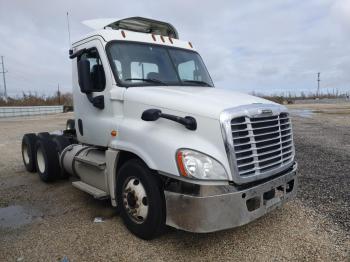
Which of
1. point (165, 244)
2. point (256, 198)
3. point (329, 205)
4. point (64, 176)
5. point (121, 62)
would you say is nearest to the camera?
point (256, 198)

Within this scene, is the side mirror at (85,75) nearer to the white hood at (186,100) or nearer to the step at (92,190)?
the white hood at (186,100)

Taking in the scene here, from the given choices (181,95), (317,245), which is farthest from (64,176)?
(317,245)

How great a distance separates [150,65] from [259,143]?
2028mm

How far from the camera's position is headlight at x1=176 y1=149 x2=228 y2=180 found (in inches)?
130

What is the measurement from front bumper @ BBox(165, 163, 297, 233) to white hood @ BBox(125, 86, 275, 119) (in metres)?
0.86

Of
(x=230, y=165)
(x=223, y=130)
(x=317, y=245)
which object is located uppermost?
(x=223, y=130)

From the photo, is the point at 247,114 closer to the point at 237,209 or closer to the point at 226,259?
the point at 237,209

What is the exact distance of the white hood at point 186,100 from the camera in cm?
356

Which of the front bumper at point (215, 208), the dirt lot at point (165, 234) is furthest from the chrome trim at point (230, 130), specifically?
the dirt lot at point (165, 234)

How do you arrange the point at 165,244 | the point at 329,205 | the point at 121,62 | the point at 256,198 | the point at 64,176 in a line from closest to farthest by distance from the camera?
the point at 256,198, the point at 165,244, the point at 121,62, the point at 329,205, the point at 64,176

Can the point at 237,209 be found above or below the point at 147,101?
below

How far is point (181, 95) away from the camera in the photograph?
12.9 ft

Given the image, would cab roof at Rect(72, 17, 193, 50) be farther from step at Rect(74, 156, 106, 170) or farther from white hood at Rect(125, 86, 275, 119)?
step at Rect(74, 156, 106, 170)

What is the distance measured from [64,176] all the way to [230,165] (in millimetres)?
4482
